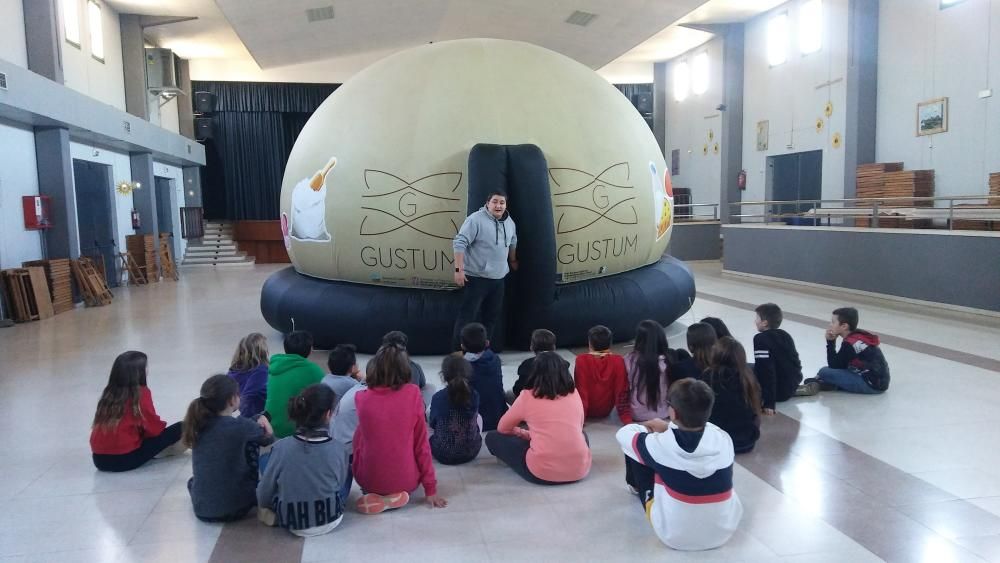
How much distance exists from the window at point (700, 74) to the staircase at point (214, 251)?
1596 cm

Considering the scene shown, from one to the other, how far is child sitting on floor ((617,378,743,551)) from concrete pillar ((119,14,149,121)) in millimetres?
19641

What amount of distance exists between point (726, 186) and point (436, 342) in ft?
54.8

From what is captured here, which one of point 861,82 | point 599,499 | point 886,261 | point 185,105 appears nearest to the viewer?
point 599,499

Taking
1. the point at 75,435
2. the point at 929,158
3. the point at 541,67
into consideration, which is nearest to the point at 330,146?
the point at 541,67

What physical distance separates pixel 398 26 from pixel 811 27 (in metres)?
11.1

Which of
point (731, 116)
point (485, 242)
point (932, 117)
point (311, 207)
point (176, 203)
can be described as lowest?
point (485, 242)

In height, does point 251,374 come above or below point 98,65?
below

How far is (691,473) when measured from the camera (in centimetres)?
326

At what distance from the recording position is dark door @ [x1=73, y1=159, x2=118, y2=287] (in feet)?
55.2

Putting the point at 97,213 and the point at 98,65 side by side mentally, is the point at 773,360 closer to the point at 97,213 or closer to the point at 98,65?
the point at 97,213

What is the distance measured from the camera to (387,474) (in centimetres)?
392

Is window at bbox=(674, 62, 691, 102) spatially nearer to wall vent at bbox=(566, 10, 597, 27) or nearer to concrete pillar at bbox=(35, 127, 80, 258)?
wall vent at bbox=(566, 10, 597, 27)

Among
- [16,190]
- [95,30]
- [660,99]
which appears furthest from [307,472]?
[660,99]

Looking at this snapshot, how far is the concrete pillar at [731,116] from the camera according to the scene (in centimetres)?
2136
